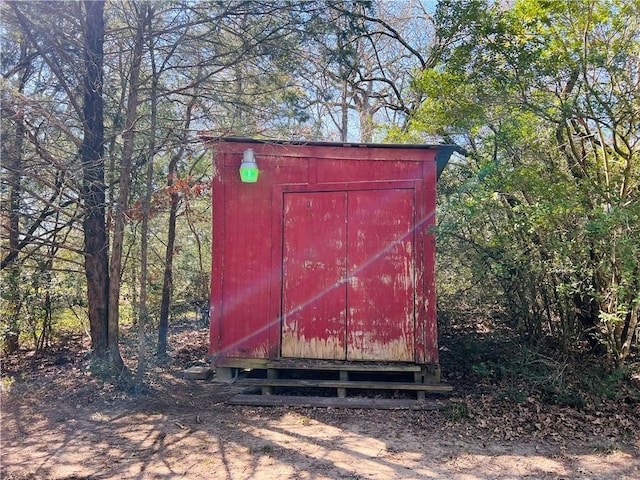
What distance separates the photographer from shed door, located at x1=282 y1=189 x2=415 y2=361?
4.83m

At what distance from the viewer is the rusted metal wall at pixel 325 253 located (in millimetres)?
4836

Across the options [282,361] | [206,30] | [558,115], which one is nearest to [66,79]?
[206,30]

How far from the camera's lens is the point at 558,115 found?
4.74 m

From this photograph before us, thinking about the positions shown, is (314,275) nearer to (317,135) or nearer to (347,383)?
(347,383)

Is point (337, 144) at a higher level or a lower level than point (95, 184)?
higher

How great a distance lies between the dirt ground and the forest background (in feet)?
2.58

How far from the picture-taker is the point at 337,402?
179 inches

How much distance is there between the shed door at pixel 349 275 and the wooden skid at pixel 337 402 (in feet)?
1.51

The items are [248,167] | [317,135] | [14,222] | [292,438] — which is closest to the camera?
[292,438]

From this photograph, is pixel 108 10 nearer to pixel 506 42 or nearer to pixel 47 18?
pixel 47 18

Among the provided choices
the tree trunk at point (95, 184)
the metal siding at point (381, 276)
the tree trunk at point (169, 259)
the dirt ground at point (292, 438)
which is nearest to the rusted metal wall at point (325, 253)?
the metal siding at point (381, 276)

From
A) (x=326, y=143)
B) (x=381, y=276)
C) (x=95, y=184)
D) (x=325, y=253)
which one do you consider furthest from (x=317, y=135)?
(x=95, y=184)

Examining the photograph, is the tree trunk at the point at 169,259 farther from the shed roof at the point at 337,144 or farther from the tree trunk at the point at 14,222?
the tree trunk at the point at 14,222

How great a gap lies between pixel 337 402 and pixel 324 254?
162 cm
